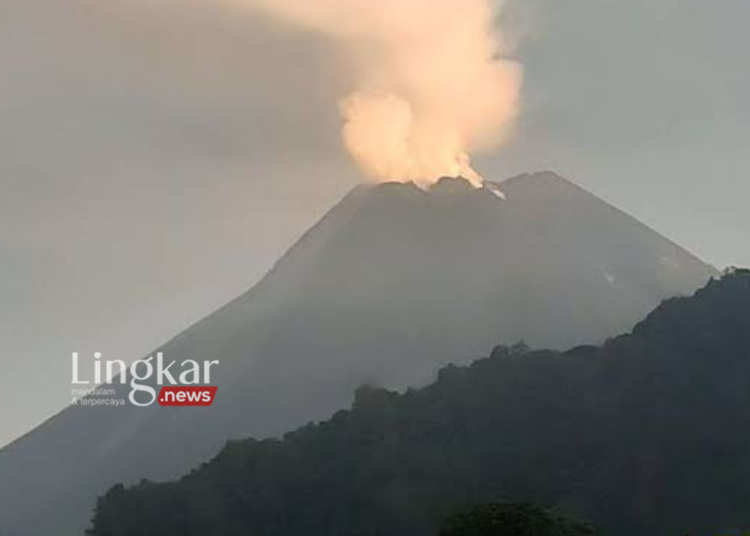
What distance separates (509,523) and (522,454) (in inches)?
2394

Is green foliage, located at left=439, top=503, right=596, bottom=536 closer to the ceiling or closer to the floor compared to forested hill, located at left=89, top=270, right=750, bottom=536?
closer to the floor

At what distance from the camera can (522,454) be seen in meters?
Answer: 128

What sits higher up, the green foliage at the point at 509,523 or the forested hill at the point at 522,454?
the forested hill at the point at 522,454

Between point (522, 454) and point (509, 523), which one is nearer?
point (509, 523)

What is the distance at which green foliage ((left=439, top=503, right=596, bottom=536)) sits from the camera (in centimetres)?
6738

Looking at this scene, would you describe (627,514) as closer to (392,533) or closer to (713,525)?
(713,525)

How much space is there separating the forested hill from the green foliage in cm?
4526

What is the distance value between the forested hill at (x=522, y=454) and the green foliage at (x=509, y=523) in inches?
1782

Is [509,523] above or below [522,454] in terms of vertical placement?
below

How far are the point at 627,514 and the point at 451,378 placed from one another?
93.7 ft

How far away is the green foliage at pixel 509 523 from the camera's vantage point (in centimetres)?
6738

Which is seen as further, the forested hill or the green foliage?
the forested hill

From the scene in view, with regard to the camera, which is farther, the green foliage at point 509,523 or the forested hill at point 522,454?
the forested hill at point 522,454

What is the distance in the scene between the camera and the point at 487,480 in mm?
123188
